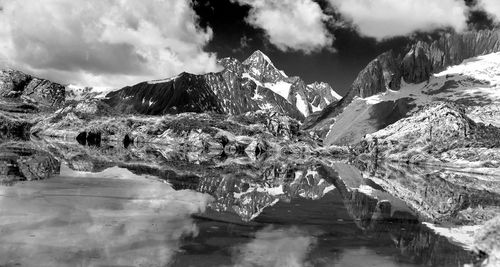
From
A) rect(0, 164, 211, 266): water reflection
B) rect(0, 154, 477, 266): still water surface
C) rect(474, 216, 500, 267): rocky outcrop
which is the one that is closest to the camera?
rect(474, 216, 500, 267): rocky outcrop

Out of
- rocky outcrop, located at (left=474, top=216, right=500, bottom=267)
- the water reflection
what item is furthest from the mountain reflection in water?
rocky outcrop, located at (left=474, top=216, right=500, bottom=267)

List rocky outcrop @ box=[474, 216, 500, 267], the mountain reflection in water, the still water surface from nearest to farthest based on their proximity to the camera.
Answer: rocky outcrop @ box=[474, 216, 500, 267] < the still water surface < the mountain reflection in water

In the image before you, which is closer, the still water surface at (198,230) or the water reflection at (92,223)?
the water reflection at (92,223)

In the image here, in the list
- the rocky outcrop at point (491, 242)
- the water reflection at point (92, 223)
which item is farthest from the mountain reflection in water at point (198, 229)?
the rocky outcrop at point (491, 242)

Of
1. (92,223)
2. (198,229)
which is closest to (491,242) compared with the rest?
(198,229)

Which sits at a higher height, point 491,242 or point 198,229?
point 491,242

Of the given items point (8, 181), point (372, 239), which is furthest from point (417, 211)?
point (8, 181)

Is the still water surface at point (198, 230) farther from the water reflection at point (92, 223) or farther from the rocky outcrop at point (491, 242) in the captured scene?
the rocky outcrop at point (491, 242)

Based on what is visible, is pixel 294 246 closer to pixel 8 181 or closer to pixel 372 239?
pixel 372 239

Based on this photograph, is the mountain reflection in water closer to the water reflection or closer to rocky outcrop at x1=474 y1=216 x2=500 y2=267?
the water reflection

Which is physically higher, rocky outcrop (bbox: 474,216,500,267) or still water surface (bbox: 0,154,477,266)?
rocky outcrop (bbox: 474,216,500,267)

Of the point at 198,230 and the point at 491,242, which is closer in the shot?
the point at 491,242

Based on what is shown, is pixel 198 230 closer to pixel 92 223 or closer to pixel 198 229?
pixel 198 229
